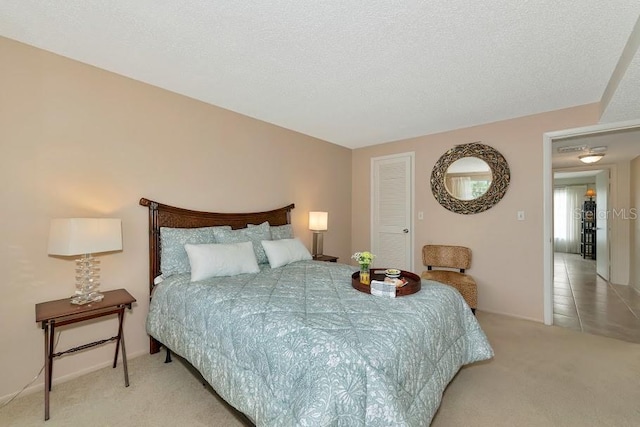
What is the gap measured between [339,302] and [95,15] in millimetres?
2356

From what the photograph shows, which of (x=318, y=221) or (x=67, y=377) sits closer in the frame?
(x=67, y=377)

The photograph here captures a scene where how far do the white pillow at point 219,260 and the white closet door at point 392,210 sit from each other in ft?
8.58

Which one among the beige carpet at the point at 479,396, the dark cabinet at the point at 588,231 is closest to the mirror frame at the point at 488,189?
the beige carpet at the point at 479,396

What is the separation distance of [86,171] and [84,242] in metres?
0.74

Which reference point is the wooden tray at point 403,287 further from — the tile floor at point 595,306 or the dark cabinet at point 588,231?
the dark cabinet at point 588,231

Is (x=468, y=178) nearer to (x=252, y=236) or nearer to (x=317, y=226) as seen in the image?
(x=317, y=226)

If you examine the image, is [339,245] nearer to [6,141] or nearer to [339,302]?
[339,302]

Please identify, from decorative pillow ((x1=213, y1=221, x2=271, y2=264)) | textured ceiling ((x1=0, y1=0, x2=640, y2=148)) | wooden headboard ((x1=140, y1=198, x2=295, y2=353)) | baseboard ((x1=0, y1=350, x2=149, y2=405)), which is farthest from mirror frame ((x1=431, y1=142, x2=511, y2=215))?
baseboard ((x1=0, y1=350, x2=149, y2=405))

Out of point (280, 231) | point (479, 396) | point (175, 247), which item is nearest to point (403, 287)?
point (479, 396)

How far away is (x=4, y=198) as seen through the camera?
2008 millimetres

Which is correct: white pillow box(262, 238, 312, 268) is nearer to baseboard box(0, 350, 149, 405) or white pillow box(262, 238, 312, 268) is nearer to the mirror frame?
baseboard box(0, 350, 149, 405)

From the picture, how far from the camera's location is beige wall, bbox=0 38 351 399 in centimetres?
205

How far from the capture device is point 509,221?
3.62 meters

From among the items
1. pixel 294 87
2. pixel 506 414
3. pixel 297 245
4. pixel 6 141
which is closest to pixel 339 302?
pixel 506 414
